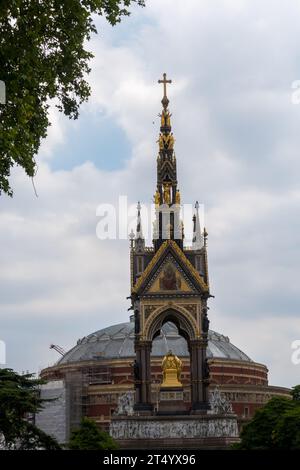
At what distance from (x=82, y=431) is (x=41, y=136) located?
85.8ft

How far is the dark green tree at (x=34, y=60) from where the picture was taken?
20422mm

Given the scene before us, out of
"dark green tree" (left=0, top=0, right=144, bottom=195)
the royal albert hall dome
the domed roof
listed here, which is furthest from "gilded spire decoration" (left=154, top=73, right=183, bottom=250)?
"dark green tree" (left=0, top=0, right=144, bottom=195)

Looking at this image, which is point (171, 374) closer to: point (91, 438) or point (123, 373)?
point (91, 438)

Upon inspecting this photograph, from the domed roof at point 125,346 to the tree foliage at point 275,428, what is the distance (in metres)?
42.7

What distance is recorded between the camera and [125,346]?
314ft

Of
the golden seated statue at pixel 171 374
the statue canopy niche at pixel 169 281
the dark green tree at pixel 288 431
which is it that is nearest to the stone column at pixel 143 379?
the golden seated statue at pixel 171 374

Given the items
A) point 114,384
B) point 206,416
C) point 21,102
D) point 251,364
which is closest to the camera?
point 21,102

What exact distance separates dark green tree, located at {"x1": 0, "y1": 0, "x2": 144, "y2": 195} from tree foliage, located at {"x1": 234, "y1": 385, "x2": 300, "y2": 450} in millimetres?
24487

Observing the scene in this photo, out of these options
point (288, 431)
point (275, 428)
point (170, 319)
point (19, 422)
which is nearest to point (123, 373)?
point (170, 319)

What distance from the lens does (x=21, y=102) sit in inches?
802

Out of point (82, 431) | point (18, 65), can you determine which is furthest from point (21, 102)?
point (82, 431)

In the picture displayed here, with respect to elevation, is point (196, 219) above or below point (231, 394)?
above
